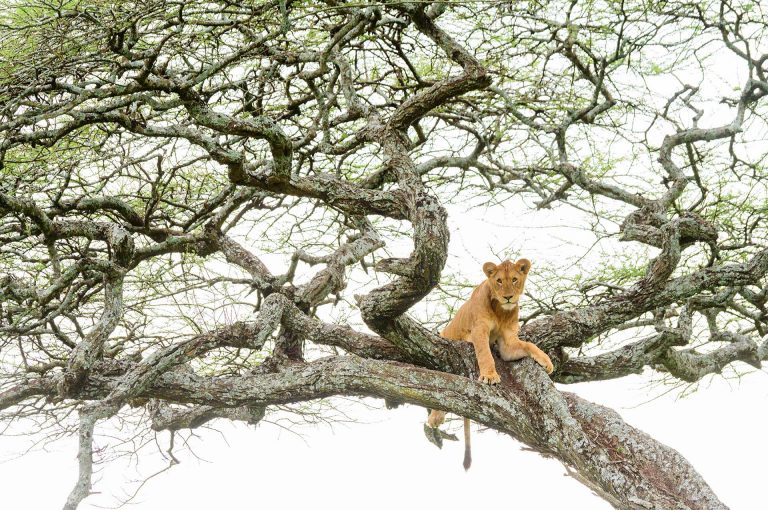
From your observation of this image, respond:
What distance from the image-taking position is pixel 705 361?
6.20m

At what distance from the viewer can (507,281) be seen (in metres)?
4.72

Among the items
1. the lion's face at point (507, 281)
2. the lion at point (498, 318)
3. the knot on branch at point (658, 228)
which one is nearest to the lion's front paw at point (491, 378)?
the lion at point (498, 318)

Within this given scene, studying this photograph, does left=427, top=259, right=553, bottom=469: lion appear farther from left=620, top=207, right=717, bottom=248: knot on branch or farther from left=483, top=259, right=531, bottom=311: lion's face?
left=620, top=207, right=717, bottom=248: knot on branch

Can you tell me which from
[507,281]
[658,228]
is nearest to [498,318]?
[507,281]

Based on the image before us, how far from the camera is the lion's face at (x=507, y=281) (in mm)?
4703

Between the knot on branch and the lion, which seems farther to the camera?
the knot on branch

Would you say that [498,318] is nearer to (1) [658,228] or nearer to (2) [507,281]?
(2) [507,281]

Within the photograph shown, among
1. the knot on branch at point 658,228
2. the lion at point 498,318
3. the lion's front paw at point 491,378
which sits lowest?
the lion's front paw at point 491,378

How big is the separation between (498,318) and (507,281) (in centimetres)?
26

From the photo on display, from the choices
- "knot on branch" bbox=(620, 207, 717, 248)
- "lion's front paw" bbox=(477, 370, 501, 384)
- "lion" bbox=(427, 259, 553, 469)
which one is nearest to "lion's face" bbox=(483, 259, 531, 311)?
"lion" bbox=(427, 259, 553, 469)

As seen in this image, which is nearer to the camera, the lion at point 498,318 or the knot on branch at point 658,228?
the lion at point 498,318

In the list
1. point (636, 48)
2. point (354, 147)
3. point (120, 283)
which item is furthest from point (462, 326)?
point (636, 48)

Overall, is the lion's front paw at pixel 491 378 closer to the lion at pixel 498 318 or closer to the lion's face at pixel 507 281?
the lion at pixel 498 318

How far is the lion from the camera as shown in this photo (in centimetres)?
468
